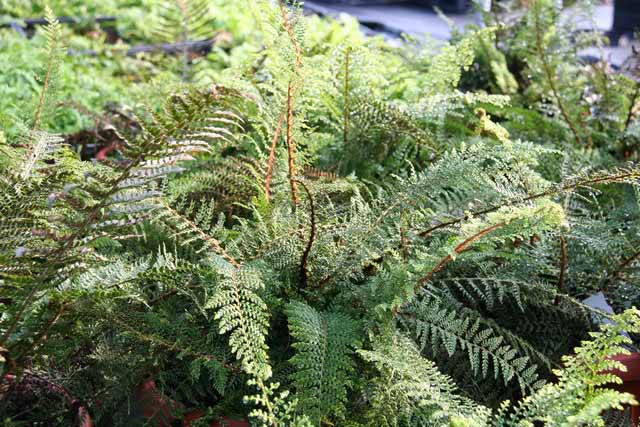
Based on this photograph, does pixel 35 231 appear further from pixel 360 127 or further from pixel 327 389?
pixel 360 127

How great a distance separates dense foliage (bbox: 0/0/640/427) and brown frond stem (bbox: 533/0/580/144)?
0.17 metres

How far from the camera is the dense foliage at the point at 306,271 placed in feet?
2.43

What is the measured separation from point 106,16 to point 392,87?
8.55 feet

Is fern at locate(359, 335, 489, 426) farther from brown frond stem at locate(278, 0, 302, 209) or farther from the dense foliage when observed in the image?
brown frond stem at locate(278, 0, 302, 209)

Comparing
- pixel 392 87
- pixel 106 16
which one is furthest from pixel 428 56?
pixel 106 16

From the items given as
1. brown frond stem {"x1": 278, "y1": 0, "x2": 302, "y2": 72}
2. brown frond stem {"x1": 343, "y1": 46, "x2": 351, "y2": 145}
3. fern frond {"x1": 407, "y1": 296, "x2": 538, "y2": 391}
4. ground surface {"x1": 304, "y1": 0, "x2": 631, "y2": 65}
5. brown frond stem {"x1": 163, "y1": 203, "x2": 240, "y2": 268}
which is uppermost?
brown frond stem {"x1": 278, "y1": 0, "x2": 302, "y2": 72}

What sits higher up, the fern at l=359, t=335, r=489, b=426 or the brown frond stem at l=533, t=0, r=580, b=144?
the brown frond stem at l=533, t=0, r=580, b=144

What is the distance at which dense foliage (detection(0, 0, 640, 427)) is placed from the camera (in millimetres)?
741

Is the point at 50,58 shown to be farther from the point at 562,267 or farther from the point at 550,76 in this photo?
the point at 550,76

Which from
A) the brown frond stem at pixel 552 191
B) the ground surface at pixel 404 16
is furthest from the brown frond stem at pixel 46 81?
the ground surface at pixel 404 16

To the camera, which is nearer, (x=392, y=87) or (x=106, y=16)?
(x=392, y=87)

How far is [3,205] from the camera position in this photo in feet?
2.60

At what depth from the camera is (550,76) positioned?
4.96ft

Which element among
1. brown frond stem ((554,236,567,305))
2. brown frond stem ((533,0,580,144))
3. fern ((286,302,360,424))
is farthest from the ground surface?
fern ((286,302,360,424))
